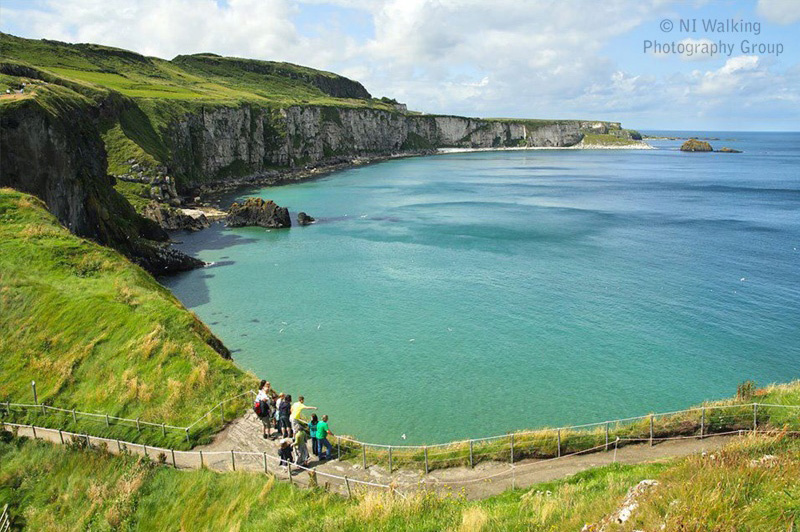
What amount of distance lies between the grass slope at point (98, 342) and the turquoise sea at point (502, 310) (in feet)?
25.0

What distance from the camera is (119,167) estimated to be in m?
79.5

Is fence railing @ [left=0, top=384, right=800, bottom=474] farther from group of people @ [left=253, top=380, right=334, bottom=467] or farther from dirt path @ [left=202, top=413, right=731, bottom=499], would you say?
group of people @ [left=253, top=380, right=334, bottom=467]

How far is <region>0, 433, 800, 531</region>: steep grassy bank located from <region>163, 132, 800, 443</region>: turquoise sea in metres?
10.1

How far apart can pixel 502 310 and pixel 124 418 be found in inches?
1126

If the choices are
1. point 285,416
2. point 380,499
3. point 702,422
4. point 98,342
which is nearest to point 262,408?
point 285,416

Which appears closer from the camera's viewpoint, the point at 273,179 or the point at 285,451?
the point at 285,451

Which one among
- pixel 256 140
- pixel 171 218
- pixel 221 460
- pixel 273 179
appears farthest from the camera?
pixel 256 140

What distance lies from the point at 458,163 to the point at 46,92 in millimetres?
156214

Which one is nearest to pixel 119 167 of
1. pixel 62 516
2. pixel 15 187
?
pixel 15 187

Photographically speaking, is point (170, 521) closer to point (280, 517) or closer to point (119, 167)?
point (280, 517)

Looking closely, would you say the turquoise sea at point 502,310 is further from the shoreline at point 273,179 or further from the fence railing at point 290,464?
the shoreline at point 273,179

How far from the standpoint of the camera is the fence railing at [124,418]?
18.8m

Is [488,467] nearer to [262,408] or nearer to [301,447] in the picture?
[301,447]

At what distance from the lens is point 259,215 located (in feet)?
255
